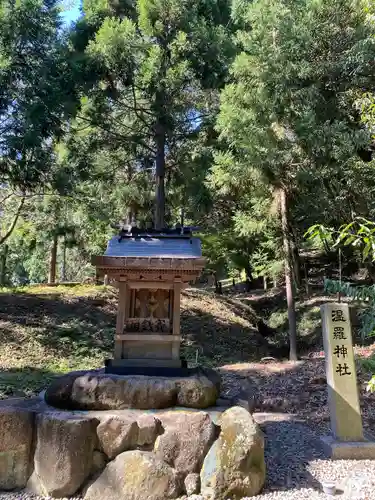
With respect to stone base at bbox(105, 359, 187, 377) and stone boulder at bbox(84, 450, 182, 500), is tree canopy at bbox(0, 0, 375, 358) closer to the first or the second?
stone base at bbox(105, 359, 187, 377)

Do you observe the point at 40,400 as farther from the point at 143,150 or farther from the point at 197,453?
the point at 143,150

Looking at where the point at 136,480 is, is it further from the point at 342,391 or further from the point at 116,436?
the point at 342,391

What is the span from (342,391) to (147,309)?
257cm

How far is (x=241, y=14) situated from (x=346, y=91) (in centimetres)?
445

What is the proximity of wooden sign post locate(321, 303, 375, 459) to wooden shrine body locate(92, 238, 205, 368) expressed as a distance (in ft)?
6.01

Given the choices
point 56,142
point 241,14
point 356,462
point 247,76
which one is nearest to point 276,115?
point 247,76

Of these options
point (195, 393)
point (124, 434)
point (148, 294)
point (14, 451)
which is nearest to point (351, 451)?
point (195, 393)

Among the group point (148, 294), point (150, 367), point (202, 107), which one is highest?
point (202, 107)

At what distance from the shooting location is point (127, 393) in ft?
13.8

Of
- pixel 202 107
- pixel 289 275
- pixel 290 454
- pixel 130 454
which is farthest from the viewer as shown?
pixel 202 107

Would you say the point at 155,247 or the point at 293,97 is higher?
the point at 293,97

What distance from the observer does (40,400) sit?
4.64 metres

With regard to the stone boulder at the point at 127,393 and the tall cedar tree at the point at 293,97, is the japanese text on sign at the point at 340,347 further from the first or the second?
the tall cedar tree at the point at 293,97

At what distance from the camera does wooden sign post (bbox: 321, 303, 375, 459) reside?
4.34 meters
